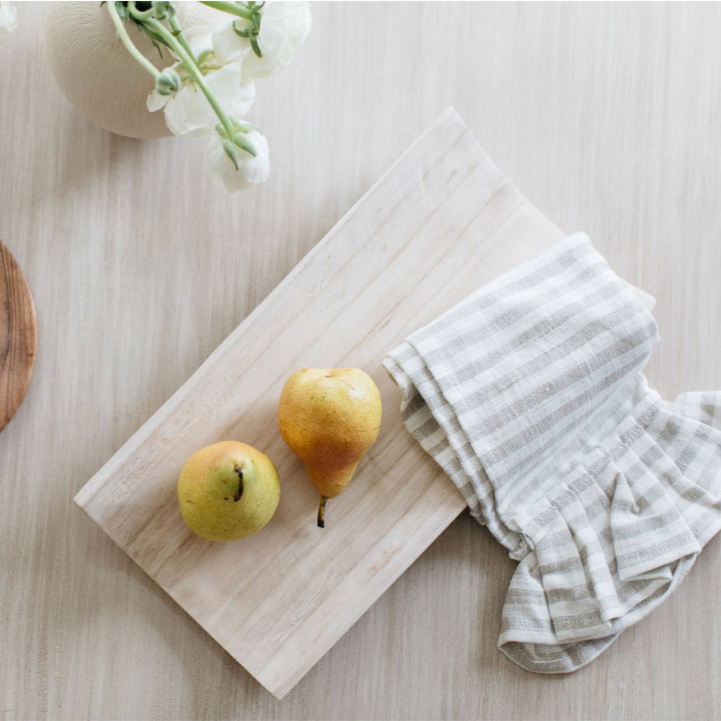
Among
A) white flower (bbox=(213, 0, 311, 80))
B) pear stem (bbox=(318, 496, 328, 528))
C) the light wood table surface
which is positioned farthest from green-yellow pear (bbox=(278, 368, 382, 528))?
white flower (bbox=(213, 0, 311, 80))

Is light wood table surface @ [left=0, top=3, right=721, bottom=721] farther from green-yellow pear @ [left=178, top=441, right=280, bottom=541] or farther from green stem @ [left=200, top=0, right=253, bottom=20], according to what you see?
green stem @ [left=200, top=0, right=253, bottom=20]

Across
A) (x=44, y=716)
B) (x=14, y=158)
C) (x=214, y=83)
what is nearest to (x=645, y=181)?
(x=214, y=83)

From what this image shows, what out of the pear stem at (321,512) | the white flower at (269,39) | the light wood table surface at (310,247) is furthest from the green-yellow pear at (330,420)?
the white flower at (269,39)

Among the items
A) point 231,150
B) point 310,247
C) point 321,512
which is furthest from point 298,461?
point 231,150

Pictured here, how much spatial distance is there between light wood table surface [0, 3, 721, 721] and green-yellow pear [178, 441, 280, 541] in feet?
0.52

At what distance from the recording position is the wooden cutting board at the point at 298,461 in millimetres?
612

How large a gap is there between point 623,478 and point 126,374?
0.55m

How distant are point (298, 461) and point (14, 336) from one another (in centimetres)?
33

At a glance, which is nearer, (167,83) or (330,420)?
(167,83)

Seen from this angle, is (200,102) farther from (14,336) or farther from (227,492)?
(14,336)

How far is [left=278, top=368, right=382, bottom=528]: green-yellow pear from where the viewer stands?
21.7 inches

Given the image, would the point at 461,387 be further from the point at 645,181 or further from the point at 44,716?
the point at 44,716

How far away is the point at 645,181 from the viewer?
75 centimetres

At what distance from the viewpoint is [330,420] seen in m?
0.55
